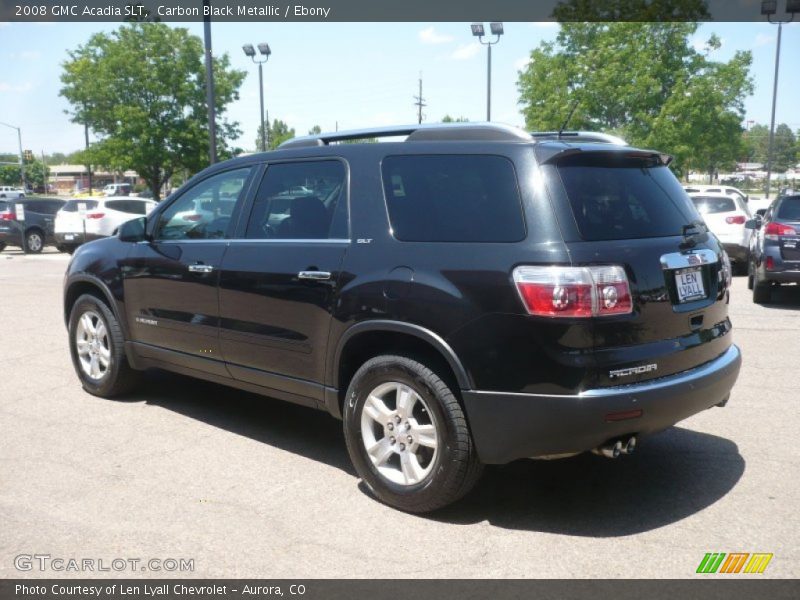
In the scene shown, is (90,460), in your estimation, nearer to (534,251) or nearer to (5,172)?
(534,251)

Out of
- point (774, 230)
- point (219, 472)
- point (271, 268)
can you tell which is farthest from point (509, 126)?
point (774, 230)

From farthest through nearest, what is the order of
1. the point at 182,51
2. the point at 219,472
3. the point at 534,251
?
the point at 182,51, the point at 219,472, the point at 534,251

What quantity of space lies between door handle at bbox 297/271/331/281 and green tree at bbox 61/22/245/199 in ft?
112

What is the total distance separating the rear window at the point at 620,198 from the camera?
369 cm

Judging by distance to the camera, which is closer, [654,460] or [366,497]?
[366,497]

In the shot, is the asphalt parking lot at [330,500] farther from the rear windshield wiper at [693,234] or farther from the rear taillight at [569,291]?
the rear windshield wiper at [693,234]

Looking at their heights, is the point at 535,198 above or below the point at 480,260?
above

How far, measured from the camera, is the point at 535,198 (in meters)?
3.63

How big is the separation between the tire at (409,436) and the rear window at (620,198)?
1.05 meters

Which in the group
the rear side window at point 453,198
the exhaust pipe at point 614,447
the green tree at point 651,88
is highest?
the green tree at point 651,88

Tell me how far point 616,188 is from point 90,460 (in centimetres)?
342

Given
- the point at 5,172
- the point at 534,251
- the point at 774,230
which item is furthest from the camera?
the point at 5,172

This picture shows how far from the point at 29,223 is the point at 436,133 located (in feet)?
72.3
